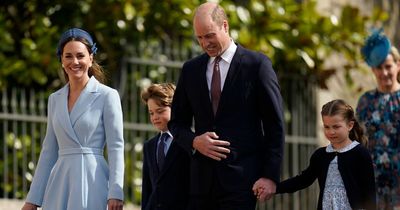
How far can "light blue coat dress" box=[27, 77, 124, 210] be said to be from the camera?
26.2 ft

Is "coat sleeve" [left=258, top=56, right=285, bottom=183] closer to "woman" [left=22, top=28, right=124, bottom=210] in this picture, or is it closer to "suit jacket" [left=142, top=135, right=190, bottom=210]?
"suit jacket" [left=142, top=135, right=190, bottom=210]

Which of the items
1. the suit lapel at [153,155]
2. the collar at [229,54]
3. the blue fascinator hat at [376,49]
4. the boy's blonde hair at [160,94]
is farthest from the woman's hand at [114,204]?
the blue fascinator hat at [376,49]

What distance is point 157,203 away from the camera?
832 centimetres

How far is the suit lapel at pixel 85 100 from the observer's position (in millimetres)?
8094

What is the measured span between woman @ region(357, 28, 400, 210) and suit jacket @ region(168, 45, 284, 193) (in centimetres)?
191

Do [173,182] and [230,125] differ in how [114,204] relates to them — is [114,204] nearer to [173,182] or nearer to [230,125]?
[173,182]

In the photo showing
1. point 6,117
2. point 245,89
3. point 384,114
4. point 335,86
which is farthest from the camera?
point 335,86

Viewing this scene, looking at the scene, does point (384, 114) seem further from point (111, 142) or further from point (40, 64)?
point (40, 64)

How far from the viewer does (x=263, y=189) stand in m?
7.69

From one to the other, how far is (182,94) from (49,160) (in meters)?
0.82

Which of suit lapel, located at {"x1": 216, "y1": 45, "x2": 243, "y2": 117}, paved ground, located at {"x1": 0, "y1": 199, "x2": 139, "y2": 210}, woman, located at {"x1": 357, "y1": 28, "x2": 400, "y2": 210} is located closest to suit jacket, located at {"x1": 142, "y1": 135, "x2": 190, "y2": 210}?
suit lapel, located at {"x1": 216, "y1": 45, "x2": 243, "y2": 117}

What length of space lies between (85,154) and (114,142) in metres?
0.17

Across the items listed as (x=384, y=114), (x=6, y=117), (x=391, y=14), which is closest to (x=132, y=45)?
(x=6, y=117)

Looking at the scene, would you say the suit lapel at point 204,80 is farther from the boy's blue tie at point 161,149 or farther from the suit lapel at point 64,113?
the boy's blue tie at point 161,149
